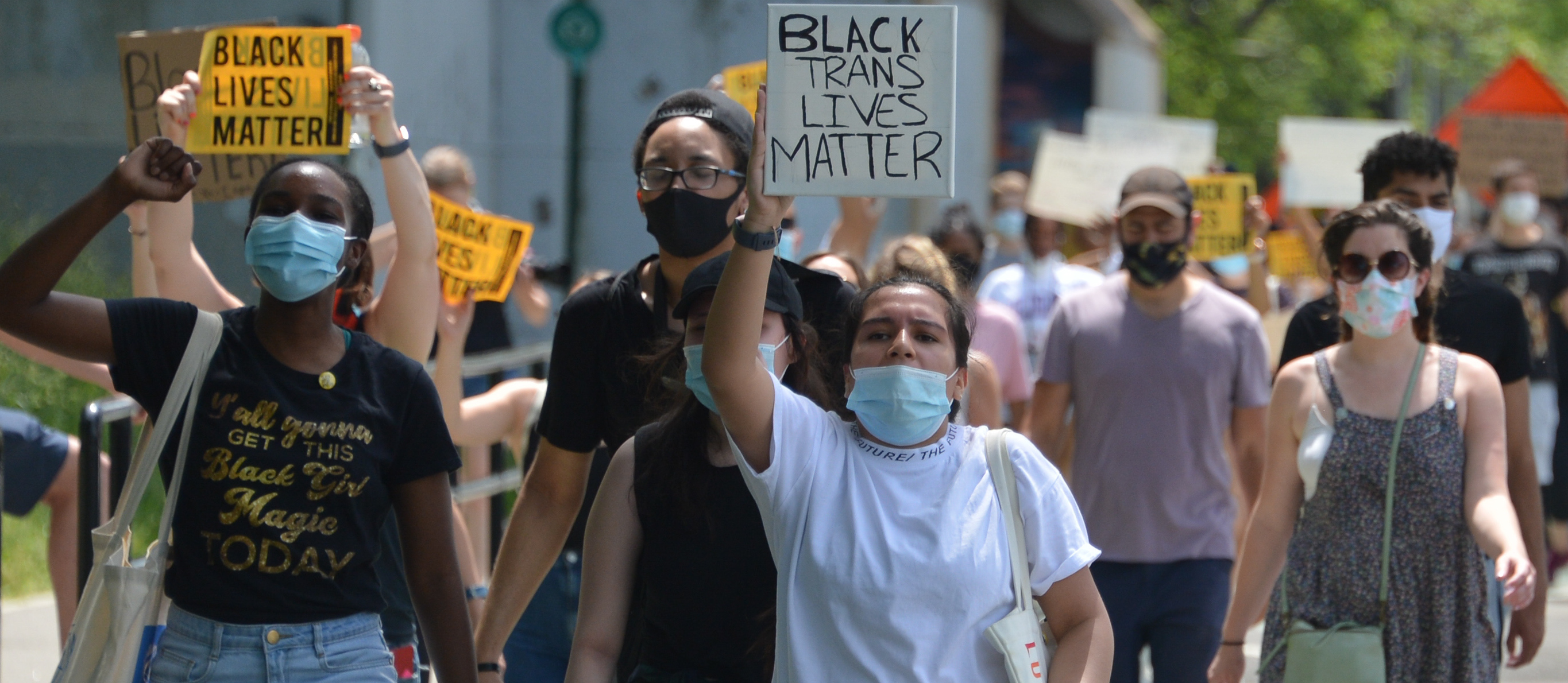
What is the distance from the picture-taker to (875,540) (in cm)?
309

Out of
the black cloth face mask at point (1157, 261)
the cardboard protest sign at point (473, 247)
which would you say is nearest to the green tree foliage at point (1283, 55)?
the black cloth face mask at point (1157, 261)

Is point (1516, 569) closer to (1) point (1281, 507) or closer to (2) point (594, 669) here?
(1) point (1281, 507)

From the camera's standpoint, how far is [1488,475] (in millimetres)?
4324

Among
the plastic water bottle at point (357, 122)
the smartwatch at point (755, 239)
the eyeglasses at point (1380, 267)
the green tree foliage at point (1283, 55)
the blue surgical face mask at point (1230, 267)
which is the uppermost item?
the green tree foliage at point (1283, 55)

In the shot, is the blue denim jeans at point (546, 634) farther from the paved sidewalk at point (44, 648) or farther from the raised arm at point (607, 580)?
the paved sidewalk at point (44, 648)

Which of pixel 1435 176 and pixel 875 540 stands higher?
pixel 1435 176

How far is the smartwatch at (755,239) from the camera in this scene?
9.63 feet

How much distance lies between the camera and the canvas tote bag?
4.26 metres

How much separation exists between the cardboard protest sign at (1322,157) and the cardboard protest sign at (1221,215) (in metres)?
1.02

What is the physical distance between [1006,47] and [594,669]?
19886 mm

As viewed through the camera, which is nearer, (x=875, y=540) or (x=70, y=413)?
(x=875, y=540)

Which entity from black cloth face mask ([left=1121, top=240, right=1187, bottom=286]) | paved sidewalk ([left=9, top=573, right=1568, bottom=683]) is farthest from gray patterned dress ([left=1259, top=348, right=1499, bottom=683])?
paved sidewalk ([left=9, top=573, right=1568, bottom=683])

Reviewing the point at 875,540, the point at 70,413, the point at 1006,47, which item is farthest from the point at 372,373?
the point at 1006,47

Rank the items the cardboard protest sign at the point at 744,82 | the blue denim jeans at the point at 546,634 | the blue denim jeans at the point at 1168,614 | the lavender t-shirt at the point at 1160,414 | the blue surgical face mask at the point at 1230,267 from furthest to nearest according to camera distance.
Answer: the blue surgical face mask at the point at 1230,267
the cardboard protest sign at the point at 744,82
the lavender t-shirt at the point at 1160,414
the blue denim jeans at the point at 1168,614
the blue denim jeans at the point at 546,634
